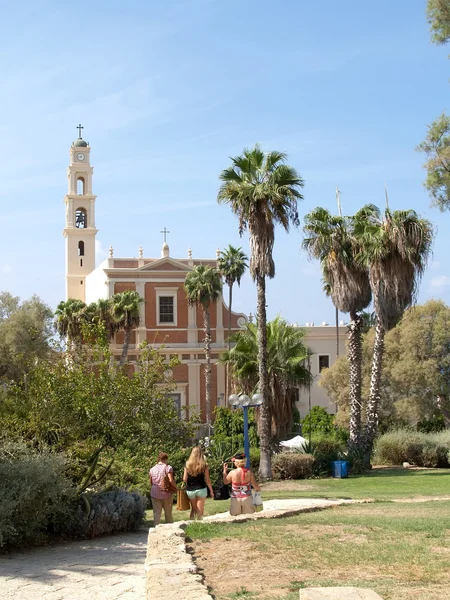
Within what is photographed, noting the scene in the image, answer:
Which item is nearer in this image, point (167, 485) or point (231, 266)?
point (167, 485)

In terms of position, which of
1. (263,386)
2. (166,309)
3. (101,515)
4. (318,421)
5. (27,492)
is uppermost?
(166,309)

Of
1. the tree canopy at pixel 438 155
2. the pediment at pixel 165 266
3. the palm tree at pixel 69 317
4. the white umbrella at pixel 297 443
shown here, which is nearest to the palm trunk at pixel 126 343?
the palm tree at pixel 69 317

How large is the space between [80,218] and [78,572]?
52.4 m

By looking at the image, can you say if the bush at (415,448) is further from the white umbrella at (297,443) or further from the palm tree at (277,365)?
the palm tree at (277,365)

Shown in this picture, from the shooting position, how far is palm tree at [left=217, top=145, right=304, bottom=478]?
30047mm

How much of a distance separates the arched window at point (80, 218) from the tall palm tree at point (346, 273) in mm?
31185

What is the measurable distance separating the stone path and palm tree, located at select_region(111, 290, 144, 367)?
119 ft

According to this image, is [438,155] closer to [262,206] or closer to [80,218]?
[262,206]

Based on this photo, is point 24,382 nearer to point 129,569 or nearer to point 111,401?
point 111,401

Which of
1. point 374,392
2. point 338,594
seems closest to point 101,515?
point 338,594

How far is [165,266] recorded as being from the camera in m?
55.8

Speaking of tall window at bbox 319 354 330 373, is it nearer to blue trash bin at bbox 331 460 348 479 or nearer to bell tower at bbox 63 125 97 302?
bell tower at bbox 63 125 97 302

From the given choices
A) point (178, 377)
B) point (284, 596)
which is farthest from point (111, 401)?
point (178, 377)

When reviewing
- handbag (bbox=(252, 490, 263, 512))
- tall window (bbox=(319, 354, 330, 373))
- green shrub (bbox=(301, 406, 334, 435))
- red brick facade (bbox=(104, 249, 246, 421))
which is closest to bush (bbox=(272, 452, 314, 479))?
green shrub (bbox=(301, 406, 334, 435))
